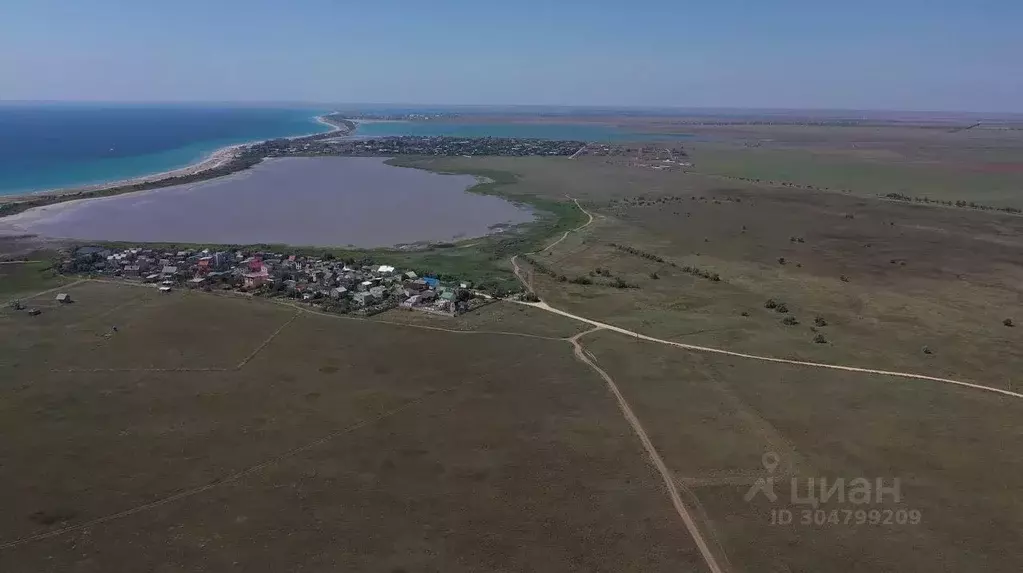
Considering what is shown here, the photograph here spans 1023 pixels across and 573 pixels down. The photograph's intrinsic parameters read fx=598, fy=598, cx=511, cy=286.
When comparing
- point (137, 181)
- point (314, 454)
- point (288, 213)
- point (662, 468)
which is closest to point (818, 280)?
point (662, 468)

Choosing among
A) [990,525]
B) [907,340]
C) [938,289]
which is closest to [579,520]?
[990,525]

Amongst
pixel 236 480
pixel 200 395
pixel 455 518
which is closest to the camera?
pixel 455 518

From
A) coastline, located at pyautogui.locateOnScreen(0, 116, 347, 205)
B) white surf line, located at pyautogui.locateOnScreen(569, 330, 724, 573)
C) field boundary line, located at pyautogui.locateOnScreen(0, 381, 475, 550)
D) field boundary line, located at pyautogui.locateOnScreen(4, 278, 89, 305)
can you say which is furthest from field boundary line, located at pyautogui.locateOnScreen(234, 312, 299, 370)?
coastline, located at pyautogui.locateOnScreen(0, 116, 347, 205)

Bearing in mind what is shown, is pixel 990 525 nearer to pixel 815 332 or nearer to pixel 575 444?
pixel 575 444

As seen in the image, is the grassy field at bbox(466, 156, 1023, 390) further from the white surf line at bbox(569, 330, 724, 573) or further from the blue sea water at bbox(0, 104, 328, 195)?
the blue sea water at bbox(0, 104, 328, 195)

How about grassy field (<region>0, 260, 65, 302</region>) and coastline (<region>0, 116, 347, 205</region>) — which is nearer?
grassy field (<region>0, 260, 65, 302</region>)

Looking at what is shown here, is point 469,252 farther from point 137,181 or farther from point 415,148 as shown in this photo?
point 415,148
